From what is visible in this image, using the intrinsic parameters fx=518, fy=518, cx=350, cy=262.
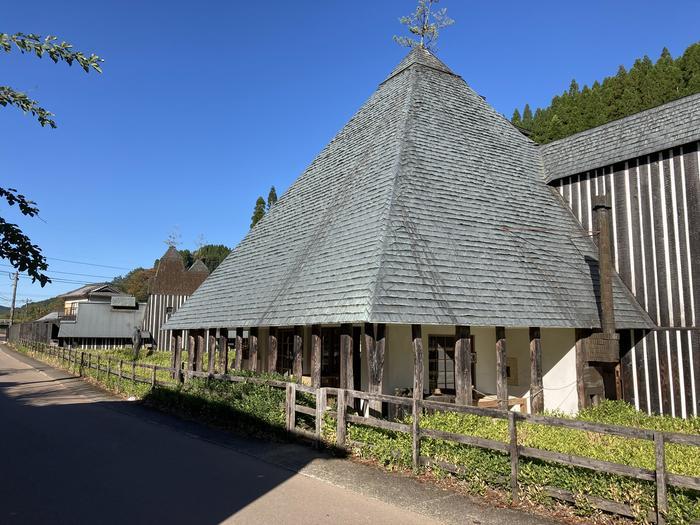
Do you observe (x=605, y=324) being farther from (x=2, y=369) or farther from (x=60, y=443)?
(x=2, y=369)

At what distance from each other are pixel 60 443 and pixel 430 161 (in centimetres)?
1033

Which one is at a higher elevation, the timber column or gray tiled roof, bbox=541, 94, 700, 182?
gray tiled roof, bbox=541, 94, 700, 182

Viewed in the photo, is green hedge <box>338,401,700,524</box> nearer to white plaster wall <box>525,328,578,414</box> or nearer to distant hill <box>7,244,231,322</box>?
white plaster wall <box>525,328,578,414</box>

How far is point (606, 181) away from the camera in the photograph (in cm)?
1395

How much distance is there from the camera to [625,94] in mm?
36156

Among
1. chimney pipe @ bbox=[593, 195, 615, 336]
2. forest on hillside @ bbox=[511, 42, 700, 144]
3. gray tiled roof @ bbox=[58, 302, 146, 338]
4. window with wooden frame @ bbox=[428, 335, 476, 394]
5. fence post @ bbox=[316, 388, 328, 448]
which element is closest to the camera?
fence post @ bbox=[316, 388, 328, 448]

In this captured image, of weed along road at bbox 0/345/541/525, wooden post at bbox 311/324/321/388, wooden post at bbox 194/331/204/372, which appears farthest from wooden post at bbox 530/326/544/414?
wooden post at bbox 194/331/204/372

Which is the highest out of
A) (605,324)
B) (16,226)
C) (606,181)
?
(606,181)

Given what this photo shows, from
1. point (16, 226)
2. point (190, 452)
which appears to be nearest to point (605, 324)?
point (190, 452)

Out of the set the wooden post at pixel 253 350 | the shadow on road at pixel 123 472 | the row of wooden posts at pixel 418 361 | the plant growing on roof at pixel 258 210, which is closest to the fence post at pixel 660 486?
the row of wooden posts at pixel 418 361

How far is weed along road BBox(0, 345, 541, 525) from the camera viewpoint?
5.86 m

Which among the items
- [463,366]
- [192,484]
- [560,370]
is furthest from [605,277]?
[192,484]

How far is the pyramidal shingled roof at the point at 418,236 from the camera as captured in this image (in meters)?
10.2

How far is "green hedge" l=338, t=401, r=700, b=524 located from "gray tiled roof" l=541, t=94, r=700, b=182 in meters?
6.58
